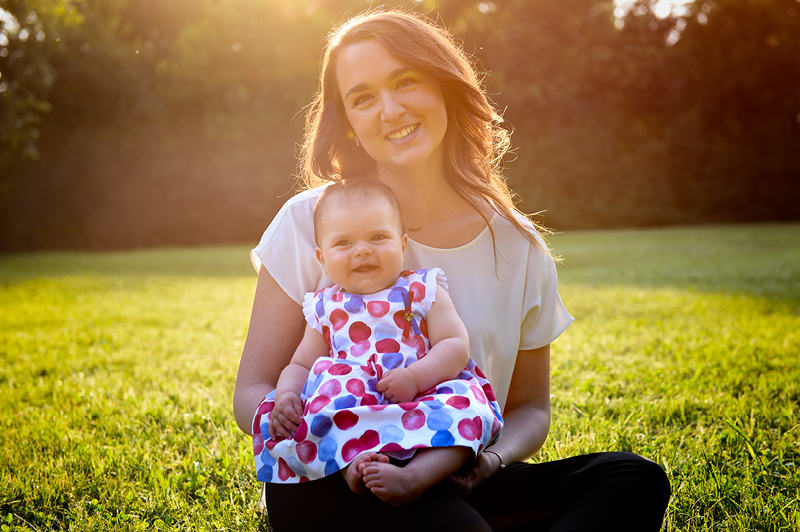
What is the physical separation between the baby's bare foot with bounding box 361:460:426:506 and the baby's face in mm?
593

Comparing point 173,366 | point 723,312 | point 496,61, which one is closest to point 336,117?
point 173,366

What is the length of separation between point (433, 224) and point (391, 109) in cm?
43

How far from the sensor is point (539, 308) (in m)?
2.21

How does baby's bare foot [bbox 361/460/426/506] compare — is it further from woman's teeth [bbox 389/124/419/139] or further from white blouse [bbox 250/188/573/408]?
woman's teeth [bbox 389/124/419/139]

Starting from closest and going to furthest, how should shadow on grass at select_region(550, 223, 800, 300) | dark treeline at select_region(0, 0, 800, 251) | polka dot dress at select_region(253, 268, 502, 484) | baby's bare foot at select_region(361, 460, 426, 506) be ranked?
baby's bare foot at select_region(361, 460, 426, 506) → polka dot dress at select_region(253, 268, 502, 484) → shadow on grass at select_region(550, 223, 800, 300) → dark treeline at select_region(0, 0, 800, 251)

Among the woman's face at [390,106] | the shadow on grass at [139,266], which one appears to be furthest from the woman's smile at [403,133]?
the shadow on grass at [139,266]

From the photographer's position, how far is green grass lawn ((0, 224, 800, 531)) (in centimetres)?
225

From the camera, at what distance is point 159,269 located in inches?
471

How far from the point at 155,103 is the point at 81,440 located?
17.9m

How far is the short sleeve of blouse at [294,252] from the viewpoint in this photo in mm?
2109

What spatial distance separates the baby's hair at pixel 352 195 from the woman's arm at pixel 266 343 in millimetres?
243

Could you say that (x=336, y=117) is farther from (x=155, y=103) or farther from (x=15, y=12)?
(x=155, y=103)

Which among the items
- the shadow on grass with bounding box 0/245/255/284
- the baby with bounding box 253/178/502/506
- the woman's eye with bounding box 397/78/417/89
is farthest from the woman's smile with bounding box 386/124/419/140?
the shadow on grass with bounding box 0/245/255/284

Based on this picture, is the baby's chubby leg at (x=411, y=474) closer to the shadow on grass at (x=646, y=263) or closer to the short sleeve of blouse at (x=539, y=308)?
the short sleeve of blouse at (x=539, y=308)
